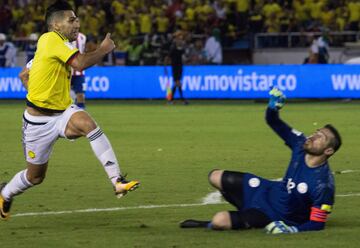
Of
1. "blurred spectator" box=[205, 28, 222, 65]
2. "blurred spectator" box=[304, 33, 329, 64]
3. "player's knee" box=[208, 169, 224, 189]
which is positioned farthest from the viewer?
"blurred spectator" box=[205, 28, 222, 65]

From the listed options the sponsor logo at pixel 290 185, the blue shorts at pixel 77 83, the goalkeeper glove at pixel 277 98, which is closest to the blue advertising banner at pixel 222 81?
the blue shorts at pixel 77 83

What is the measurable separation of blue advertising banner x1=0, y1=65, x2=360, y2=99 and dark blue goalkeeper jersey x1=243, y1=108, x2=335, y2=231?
73.2ft

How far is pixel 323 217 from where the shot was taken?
1002 centimetres

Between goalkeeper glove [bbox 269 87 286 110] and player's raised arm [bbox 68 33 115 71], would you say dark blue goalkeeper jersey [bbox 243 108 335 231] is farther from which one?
player's raised arm [bbox 68 33 115 71]

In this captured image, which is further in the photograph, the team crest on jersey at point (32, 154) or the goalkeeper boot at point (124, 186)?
the team crest on jersey at point (32, 154)

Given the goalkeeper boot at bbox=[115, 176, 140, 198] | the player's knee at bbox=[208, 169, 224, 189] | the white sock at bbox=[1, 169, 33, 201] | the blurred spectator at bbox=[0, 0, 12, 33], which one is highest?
the player's knee at bbox=[208, 169, 224, 189]

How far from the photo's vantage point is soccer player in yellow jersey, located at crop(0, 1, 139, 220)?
11.2 metres

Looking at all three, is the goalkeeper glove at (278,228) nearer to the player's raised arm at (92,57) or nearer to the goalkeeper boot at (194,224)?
the goalkeeper boot at (194,224)

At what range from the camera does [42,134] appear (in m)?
11.2

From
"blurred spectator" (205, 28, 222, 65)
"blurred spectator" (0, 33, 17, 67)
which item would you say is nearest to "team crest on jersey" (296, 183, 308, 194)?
"blurred spectator" (205, 28, 222, 65)

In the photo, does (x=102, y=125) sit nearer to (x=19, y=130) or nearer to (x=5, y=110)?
(x=19, y=130)

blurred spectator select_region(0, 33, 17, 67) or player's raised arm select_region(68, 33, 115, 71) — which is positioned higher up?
player's raised arm select_region(68, 33, 115, 71)

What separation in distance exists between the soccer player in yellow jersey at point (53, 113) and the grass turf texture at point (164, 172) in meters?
0.48

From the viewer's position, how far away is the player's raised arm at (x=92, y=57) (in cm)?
1082
